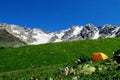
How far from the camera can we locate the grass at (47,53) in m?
67.1

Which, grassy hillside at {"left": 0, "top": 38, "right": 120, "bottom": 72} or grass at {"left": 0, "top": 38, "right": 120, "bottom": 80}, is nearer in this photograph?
grass at {"left": 0, "top": 38, "right": 120, "bottom": 80}

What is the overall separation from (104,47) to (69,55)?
12835 millimetres

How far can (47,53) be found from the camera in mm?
73188

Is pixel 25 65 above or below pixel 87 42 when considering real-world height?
below

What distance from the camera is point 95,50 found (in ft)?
261

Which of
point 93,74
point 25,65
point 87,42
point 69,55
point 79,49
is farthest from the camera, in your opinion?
point 87,42

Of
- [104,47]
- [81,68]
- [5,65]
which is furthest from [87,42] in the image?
[81,68]

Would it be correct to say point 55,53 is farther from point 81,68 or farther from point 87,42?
point 81,68

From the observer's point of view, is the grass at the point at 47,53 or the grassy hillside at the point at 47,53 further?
the grassy hillside at the point at 47,53

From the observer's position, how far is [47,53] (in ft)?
240

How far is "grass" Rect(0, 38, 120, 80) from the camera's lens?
2640 inches

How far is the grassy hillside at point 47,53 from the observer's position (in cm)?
6754

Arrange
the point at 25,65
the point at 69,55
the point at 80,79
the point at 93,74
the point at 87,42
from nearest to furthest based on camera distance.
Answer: the point at 80,79, the point at 93,74, the point at 25,65, the point at 69,55, the point at 87,42

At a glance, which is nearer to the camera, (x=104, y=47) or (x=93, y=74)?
(x=93, y=74)
